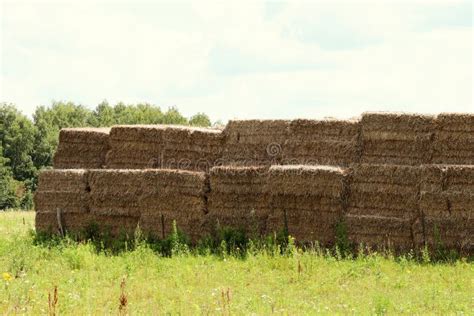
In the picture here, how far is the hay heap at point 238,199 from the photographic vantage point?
20766 mm

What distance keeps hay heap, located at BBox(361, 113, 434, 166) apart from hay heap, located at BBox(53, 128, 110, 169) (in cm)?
718

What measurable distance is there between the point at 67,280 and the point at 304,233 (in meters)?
5.67

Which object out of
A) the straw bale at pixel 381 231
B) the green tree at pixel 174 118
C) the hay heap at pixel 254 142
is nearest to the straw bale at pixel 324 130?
the hay heap at pixel 254 142

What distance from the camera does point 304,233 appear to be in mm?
20219

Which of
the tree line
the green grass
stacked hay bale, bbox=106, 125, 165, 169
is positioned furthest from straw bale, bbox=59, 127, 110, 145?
the tree line

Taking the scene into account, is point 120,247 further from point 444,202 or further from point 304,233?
point 444,202

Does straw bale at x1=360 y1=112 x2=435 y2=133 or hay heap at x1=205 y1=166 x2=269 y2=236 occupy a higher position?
straw bale at x1=360 y1=112 x2=435 y2=133

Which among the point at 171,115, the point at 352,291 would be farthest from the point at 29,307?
the point at 171,115

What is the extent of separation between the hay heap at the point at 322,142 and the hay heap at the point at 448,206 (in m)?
2.01

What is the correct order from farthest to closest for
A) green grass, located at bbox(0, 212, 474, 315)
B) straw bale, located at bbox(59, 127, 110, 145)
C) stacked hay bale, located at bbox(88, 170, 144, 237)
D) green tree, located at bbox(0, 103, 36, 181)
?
1. green tree, located at bbox(0, 103, 36, 181)
2. straw bale, located at bbox(59, 127, 110, 145)
3. stacked hay bale, located at bbox(88, 170, 144, 237)
4. green grass, located at bbox(0, 212, 474, 315)

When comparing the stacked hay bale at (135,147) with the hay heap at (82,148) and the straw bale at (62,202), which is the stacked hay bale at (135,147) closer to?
the hay heap at (82,148)

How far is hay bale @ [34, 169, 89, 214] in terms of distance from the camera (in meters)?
22.8

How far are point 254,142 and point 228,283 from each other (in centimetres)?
572

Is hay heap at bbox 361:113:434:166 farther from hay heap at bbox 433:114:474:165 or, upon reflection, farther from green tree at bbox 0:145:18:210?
green tree at bbox 0:145:18:210
